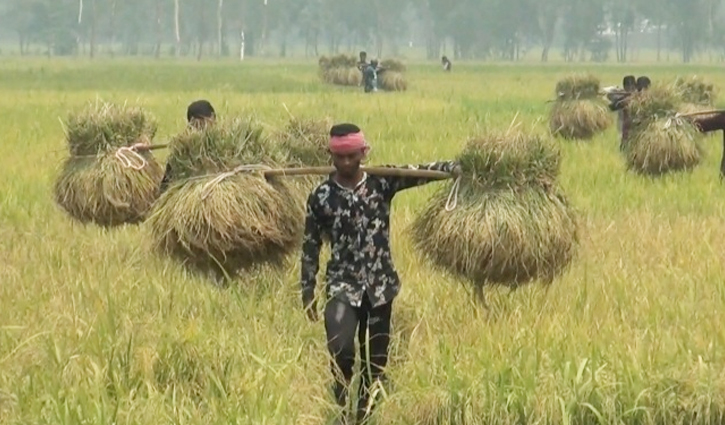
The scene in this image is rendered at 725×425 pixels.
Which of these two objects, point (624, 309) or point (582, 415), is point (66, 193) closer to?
point (624, 309)

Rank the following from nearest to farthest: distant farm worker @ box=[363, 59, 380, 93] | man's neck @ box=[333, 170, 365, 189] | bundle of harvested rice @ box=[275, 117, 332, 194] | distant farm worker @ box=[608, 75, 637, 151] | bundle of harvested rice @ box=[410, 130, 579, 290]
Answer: man's neck @ box=[333, 170, 365, 189]
bundle of harvested rice @ box=[410, 130, 579, 290]
bundle of harvested rice @ box=[275, 117, 332, 194]
distant farm worker @ box=[608, 75, 637, 151]
distant farm worker @ box=[363, 59, 380, 93]

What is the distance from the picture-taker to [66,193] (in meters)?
7.29

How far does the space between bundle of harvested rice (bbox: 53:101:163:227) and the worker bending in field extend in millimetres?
2547

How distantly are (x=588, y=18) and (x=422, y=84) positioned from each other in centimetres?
4678

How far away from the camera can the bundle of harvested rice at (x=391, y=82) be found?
28438 mm

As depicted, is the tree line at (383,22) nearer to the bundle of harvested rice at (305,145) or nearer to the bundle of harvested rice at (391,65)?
the bundle of harvested rice at (391,65)

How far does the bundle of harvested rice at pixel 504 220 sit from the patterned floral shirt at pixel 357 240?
1.86 ft

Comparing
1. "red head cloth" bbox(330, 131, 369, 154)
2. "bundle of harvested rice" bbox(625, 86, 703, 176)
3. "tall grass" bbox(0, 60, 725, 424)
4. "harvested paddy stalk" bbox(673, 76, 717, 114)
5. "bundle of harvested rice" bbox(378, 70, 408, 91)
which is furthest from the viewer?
"bundle of harvested rice" bbox(378, 70, 408, 91)

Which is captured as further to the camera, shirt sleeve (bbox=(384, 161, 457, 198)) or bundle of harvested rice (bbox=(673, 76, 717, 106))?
bundle of harvested rice (bbox=(673, 76, 717, 106))

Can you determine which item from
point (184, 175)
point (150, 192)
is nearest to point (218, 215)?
point (184, 175)

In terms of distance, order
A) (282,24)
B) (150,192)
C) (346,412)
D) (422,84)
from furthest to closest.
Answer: (282,24) < (422,84) < (150,192) < (346,412)

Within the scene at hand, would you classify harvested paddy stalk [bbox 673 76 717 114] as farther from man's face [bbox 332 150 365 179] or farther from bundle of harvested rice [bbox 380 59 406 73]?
bundle of harvested rice [bbox 380 59 406 73]

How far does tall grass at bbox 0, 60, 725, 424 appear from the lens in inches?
171

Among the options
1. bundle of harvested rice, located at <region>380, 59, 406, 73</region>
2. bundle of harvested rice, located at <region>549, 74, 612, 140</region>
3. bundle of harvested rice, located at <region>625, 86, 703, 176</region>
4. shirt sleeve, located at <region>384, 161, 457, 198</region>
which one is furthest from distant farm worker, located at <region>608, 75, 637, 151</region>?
bundle of harvested rice, located at <region>380, 59, 406, 73</region>
